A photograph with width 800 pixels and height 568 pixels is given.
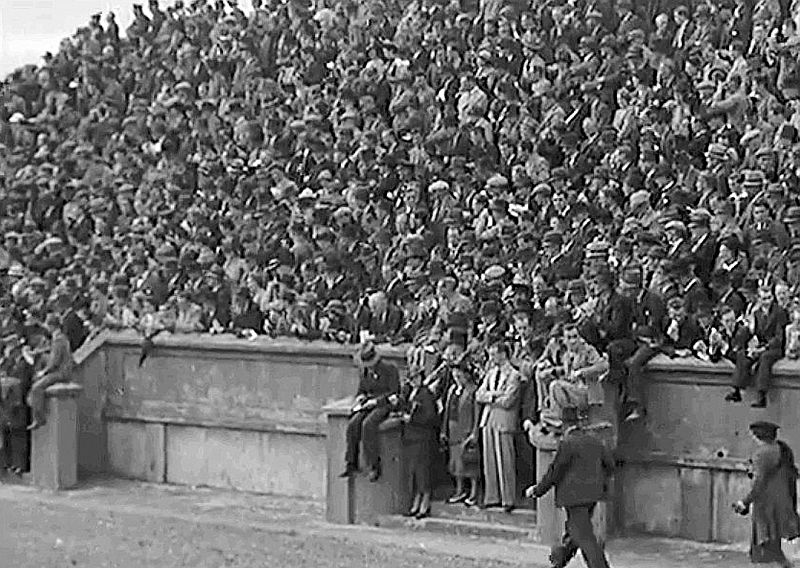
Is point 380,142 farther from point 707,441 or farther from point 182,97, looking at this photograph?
point 707,441

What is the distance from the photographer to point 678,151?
2197 cm

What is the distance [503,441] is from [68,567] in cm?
505

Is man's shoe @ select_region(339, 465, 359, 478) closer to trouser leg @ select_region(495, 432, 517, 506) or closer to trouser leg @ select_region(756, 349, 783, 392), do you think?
trouser leg @ select_region(495, 432, 517, 506)

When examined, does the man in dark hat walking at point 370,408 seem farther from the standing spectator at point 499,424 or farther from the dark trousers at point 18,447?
the dark trousers at point 18,447

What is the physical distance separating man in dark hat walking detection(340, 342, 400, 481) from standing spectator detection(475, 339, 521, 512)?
135 cm

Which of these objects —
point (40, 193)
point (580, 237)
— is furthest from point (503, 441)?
point (40, 193)

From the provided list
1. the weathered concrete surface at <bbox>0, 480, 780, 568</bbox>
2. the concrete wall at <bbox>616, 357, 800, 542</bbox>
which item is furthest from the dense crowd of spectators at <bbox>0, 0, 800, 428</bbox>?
the weathered concrete surface at <bbox>0, 480, 780, 568</bbox>

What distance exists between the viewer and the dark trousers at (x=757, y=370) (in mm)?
18234

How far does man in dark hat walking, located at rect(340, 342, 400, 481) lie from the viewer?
2055 centimetres

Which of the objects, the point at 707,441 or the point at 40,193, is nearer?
the point at 707,441

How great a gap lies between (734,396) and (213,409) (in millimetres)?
8204

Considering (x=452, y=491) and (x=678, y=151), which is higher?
(x=678, y=151)

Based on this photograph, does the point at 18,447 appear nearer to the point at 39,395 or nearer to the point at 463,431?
the point at 39,395

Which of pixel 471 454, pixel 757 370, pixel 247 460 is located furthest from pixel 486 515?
pixel 247 460
